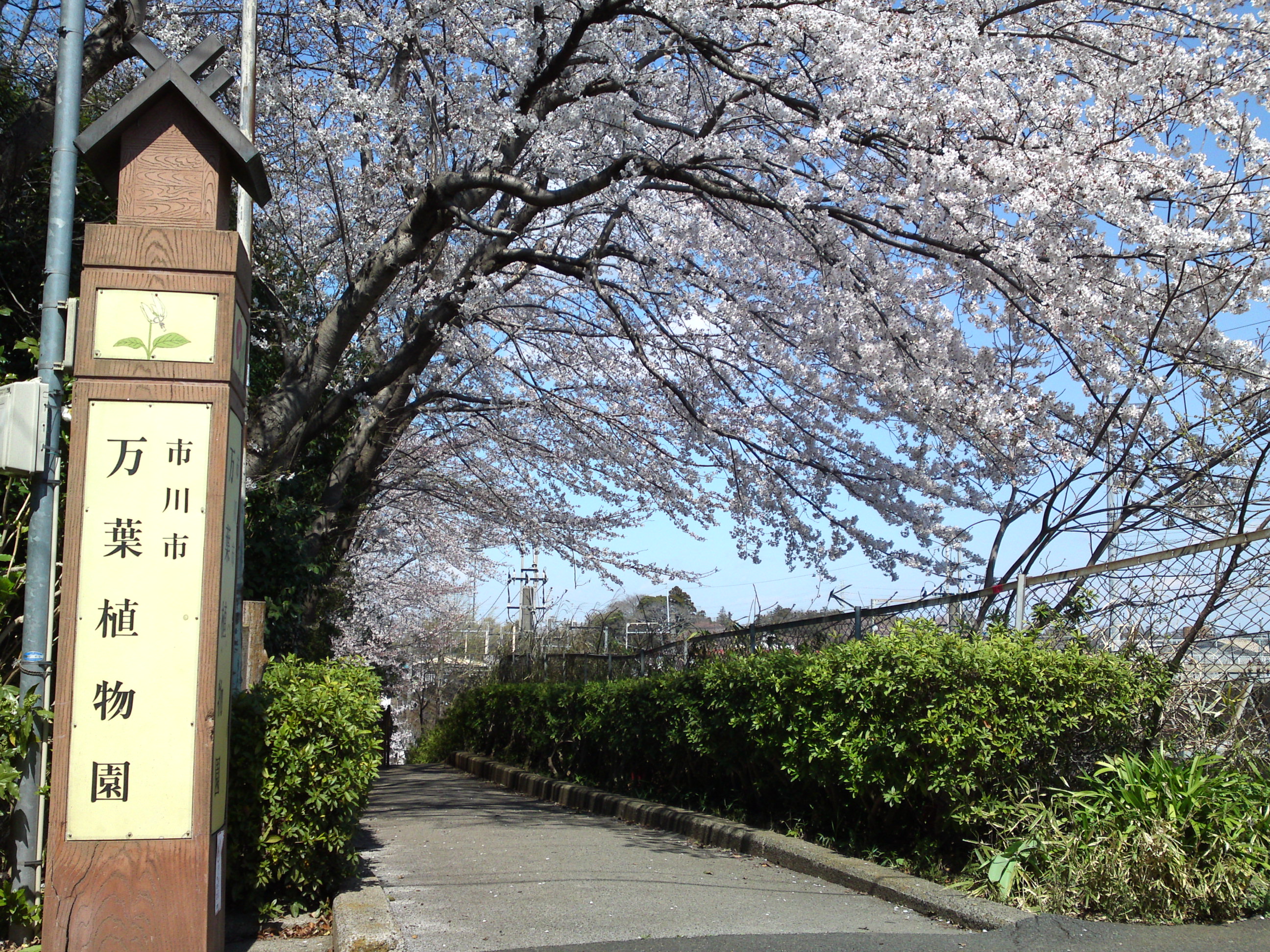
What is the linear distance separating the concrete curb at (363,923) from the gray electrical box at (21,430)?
8.34ft

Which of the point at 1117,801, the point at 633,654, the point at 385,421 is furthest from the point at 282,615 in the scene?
the point at 1117,801

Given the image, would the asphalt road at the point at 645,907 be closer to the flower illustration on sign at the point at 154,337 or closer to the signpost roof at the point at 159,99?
the flower illustration on sign at the point at 154,337

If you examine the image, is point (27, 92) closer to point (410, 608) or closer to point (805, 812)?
point (805, 812)

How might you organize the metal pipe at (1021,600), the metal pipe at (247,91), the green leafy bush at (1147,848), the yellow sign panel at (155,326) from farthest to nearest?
the metal pipe at (247,91) → the metal pipe at (1021,600) → the green leafy bush at (1147,848) → the yellow sign panel at (155,326)

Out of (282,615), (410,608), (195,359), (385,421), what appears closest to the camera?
(195,359)

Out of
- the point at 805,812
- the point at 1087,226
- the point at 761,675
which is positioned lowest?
the point at 805,812

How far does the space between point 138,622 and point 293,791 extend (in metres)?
1.47

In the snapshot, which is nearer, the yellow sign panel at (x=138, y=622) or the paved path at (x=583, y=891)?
the yellow sign panel at (x=138, y=622)

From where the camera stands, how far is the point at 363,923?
4730 mm

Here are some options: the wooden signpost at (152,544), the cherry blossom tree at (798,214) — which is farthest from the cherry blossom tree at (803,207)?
the wooden signpost at (152,544)

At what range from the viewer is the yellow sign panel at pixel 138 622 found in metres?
Result: 4.01

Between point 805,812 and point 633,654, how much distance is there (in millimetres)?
5066

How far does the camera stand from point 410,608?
2320 cm

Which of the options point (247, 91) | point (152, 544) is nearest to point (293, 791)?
point (152, 544)
